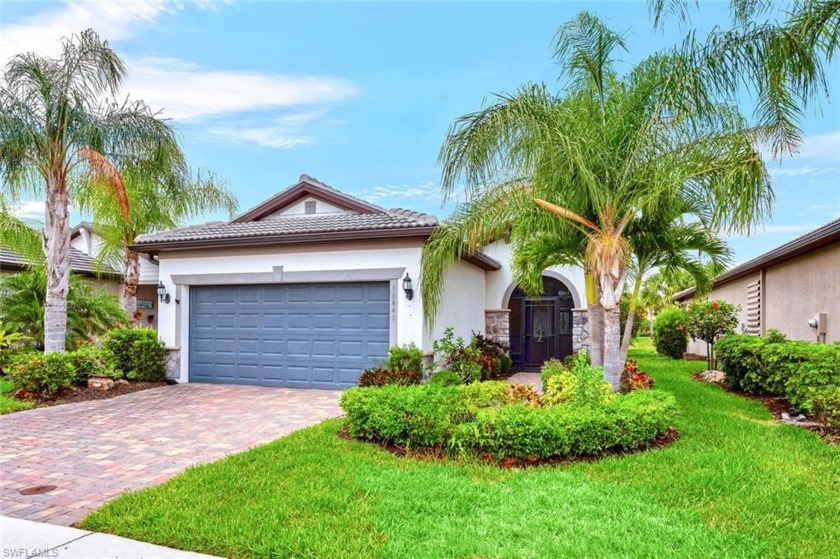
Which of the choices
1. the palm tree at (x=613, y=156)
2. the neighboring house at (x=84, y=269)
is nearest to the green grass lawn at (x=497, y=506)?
the palm tree at (x=613, y=156)

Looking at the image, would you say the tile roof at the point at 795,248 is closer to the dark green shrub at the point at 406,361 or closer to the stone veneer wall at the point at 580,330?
the stone veneer wall at the point at 580,330

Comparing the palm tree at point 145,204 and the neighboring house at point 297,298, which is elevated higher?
the palm tree at point 145,204

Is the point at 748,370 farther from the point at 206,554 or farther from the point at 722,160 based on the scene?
the point at 206,554

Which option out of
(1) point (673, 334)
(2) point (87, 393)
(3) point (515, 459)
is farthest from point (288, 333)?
(1) point (673, 334)

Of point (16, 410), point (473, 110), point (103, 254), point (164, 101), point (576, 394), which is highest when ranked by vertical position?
point (164, 101)

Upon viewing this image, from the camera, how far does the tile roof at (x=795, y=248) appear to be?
9.30 meters

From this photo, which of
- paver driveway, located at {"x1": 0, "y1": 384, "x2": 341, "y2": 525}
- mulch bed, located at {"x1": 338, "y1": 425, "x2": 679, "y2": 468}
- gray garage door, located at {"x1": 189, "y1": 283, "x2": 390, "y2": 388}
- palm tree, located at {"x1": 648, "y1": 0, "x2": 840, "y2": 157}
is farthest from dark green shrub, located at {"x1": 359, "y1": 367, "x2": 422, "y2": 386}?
palm tree, located at {"x1": 648, "y1": 0, "x2": 840, "y2": 157}

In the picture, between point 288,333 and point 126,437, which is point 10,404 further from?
point 288,333

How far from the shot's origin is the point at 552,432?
231 inches

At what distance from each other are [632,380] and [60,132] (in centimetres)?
1245

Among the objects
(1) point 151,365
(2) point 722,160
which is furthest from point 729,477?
(1) point 151,365

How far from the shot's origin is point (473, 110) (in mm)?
7746

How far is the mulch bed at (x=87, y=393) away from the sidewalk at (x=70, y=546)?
6.66m

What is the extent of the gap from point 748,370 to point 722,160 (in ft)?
16.2
